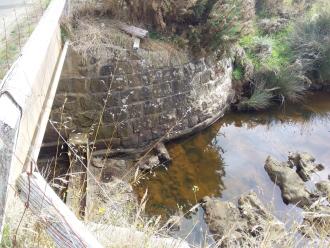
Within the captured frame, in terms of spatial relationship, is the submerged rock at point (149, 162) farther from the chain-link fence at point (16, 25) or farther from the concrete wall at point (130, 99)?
the chain-link fence at point (16, 25)

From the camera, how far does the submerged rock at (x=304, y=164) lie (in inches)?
291

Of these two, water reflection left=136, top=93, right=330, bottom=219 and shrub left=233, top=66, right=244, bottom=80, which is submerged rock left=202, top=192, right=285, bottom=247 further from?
shrub left=233, top=66, right=244, bottom=80

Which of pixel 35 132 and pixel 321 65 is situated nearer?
pixel 35 132

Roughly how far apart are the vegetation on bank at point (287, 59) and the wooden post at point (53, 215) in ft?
25.9

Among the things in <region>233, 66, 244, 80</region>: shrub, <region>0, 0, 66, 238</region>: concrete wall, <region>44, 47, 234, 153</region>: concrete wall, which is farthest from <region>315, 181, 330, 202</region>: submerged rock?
<region>0, 0, 66, 238</region>: concrete wall

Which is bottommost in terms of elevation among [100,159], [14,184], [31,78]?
[100,159]

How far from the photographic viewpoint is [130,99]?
724cm

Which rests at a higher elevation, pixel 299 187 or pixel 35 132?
pixel 35 132

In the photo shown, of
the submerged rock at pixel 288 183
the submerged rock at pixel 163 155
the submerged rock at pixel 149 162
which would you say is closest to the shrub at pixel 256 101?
the submerged rock at pixel 288 183

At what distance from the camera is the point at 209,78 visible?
8469 mm

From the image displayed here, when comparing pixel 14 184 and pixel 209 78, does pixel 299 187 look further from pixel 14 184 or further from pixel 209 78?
pixel 14 184

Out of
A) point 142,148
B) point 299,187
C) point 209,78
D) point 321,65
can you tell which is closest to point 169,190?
point 142,148

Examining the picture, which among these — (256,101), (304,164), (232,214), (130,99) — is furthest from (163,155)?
(256,101)

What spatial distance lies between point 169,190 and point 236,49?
13.9 feet
